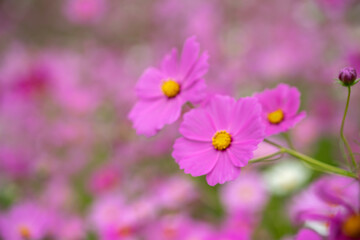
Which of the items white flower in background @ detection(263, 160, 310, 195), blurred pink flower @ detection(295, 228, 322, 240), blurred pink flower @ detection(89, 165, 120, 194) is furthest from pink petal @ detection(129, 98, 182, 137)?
white flower in background @ detection(263, 160, 310, 195)


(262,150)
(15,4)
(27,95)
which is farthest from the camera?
(15,4)

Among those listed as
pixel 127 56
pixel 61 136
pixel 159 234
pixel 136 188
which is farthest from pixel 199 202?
pixel 127 56

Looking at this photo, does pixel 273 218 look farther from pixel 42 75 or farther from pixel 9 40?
pixel 9 40

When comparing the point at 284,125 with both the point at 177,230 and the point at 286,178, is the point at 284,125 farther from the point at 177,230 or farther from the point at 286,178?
the point at 286,178

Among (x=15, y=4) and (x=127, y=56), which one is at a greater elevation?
(x=15, y=4)

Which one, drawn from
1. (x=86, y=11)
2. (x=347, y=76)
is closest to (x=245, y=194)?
(x=347, y=76)

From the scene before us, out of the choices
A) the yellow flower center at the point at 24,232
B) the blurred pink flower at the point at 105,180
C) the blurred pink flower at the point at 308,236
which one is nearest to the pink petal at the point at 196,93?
the blurred pink flower at the point at 308,236

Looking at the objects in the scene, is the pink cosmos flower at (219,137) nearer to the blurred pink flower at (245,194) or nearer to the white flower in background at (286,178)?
the blurred pink flower at (245,194)
